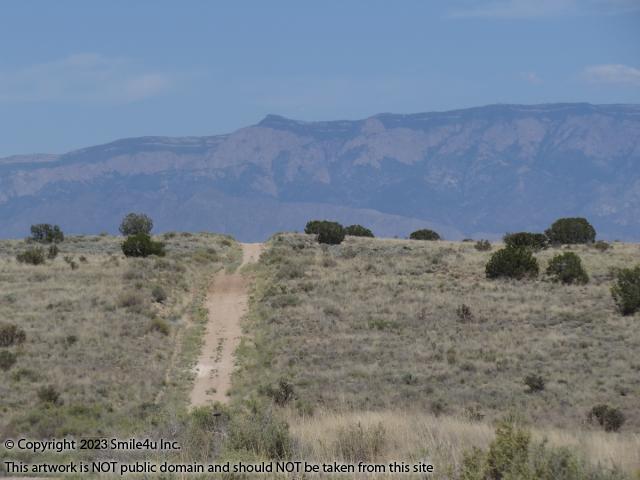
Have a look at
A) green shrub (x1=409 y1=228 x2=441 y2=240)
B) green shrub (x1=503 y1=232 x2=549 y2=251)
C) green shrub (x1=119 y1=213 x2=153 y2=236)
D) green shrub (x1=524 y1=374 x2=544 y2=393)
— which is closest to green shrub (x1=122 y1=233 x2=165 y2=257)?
green shrub (x1=119 y1=213 x2=153 y2=236)

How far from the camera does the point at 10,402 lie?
2097 centimetres

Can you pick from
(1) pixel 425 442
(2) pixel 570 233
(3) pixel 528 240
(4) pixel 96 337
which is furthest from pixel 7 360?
(2) pixel 570 233

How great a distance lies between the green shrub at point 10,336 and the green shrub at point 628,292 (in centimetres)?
2071

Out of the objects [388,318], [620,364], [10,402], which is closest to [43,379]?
[10,402]

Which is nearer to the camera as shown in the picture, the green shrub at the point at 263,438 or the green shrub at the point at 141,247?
the green shrub at the point at 263,438

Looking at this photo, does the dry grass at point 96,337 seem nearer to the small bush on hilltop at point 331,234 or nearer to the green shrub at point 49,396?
the green shrub at point 49,396

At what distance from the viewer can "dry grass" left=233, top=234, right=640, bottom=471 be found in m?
13.6

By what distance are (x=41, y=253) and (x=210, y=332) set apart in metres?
22.3

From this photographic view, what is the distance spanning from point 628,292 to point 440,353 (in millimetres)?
9572

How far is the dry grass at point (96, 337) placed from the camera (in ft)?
62.8

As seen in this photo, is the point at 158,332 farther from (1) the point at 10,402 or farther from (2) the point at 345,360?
(1) the point at 10,402

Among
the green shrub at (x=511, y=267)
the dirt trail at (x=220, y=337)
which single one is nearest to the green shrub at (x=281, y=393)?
the dirt trail at (x=220, y=337)

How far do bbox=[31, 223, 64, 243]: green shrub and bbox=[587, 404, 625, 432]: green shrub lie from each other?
53372 millimetres

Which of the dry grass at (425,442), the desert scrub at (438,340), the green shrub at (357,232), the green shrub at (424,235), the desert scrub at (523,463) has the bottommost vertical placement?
the green shrub at (424,235)
